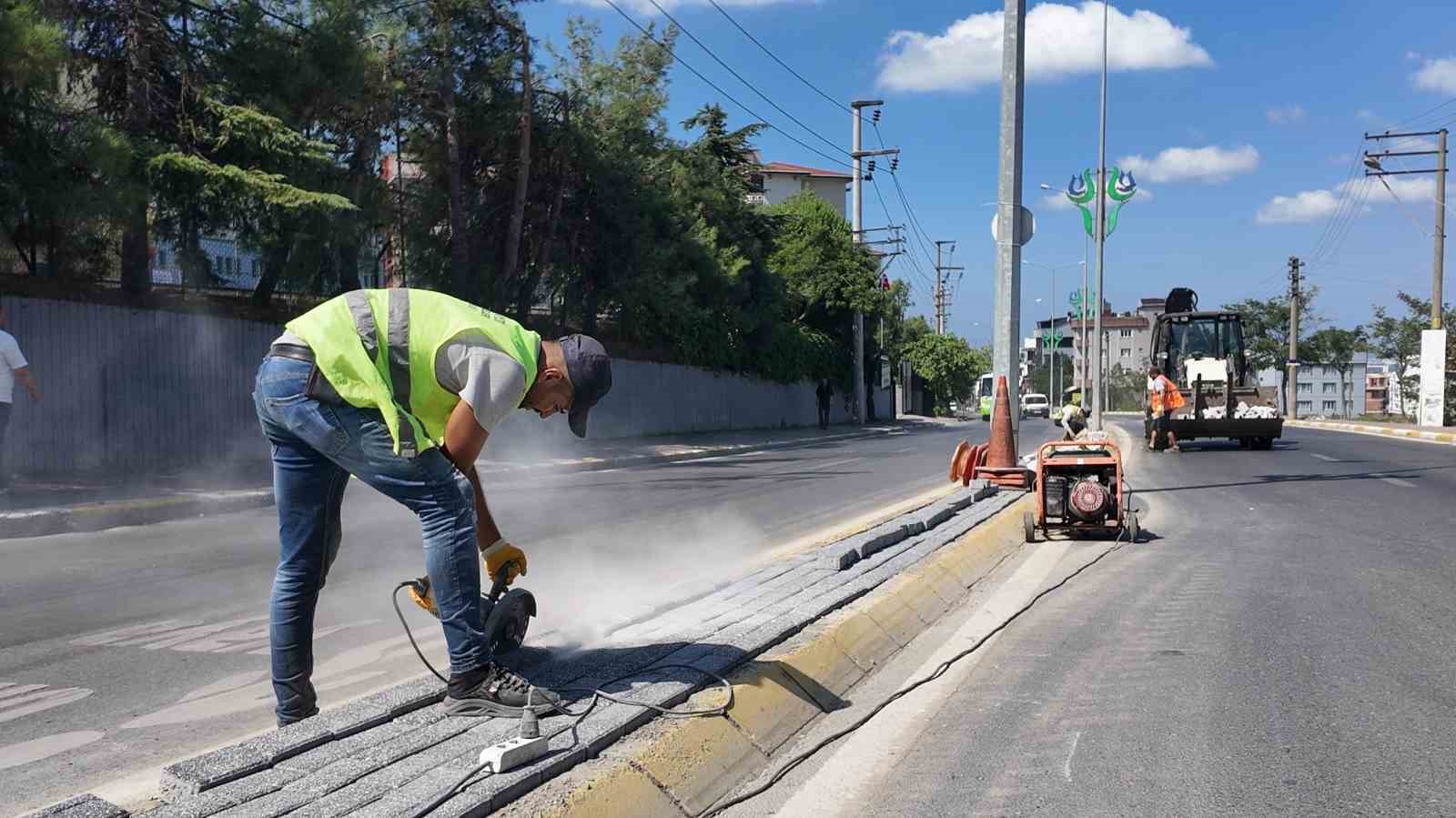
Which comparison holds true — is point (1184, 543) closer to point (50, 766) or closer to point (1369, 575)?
point (1369, 575)

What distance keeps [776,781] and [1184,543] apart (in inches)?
274

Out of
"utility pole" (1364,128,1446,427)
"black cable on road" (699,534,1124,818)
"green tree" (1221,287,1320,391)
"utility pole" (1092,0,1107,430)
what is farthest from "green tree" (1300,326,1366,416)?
"black cable on road" (699,534,1124,818)

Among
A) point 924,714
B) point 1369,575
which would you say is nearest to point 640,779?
point 924,714

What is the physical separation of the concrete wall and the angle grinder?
1136 centimetres

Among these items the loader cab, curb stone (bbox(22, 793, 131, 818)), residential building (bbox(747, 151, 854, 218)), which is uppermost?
residential building (bbox(747, 151, 854, 218))

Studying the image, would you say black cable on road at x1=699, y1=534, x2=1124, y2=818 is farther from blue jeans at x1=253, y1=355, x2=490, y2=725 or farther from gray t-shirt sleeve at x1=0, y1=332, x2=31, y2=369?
gray t-shirt sleeve at x1=0, y1=332, x2=31, y2=369

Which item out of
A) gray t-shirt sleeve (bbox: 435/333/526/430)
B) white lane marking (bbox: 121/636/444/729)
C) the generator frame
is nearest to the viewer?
gray t-shirt sleeve (bbox: 435/333/526/430)

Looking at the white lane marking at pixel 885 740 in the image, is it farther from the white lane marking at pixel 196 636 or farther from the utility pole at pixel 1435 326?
the utility pole at pixel 1435 326

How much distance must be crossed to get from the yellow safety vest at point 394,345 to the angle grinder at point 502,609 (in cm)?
59

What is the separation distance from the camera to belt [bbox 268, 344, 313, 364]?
11.7 feet

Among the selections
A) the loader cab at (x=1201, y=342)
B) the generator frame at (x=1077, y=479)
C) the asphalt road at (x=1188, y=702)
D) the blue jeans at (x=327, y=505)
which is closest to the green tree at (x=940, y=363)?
the loader cab at (x=1201, y=342)

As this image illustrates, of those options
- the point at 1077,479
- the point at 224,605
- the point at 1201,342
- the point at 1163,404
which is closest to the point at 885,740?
the point at 224,605

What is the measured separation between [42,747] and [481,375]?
222 cm

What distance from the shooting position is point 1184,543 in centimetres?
976
